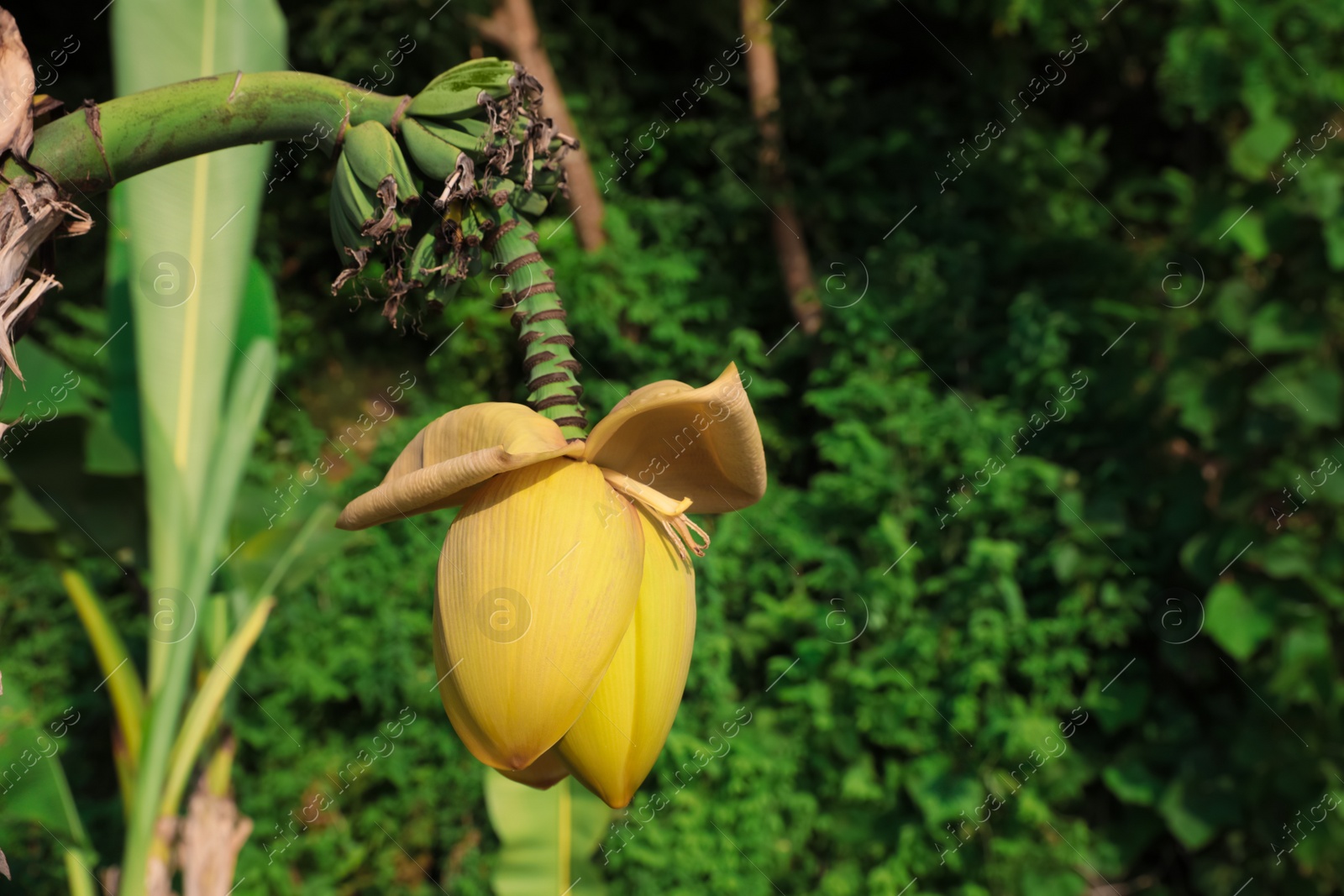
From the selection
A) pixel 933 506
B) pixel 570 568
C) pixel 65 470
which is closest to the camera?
pixel 570 568

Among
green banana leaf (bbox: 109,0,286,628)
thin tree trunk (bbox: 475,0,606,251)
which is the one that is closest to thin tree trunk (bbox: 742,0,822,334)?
thin tree trunk (bbox: 475,0,606,251)

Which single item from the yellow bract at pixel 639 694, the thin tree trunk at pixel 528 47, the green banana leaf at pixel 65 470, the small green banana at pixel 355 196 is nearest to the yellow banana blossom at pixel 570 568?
the yellow bract at pixel 639 694

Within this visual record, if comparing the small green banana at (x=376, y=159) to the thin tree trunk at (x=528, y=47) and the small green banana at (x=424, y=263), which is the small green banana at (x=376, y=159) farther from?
the thin tree trunk at (x=528, y=47)

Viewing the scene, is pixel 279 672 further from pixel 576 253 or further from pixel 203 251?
pixel 576 253

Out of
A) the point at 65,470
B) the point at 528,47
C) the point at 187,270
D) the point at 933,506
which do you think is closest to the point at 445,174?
the point at 187,270

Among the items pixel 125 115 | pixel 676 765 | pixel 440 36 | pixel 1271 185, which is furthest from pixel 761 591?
pixel 125 115

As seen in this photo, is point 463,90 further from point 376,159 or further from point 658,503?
point 658,503
